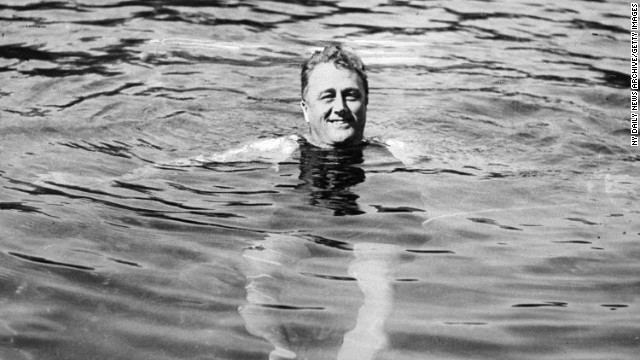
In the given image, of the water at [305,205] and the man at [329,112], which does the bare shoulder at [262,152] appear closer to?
the man at [329,112]

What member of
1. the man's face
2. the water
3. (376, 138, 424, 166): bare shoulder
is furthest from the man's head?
(376, 138, 424, 166): bare shoulder

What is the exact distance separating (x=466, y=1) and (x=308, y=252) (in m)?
10.1

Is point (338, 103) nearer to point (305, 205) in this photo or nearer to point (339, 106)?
point (339, 106)

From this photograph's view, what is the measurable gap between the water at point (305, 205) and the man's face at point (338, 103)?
0.25 m

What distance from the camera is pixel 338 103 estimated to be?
698 centimetres

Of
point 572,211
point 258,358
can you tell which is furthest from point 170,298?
point 572,211

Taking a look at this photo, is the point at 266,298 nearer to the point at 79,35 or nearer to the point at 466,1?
the point at 79,35

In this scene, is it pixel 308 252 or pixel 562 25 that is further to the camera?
pixel 562 25

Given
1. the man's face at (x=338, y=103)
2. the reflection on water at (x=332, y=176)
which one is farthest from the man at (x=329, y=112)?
the reflection on water at (x=332, y=176)

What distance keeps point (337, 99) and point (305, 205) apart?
1308 mm

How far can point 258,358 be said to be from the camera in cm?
393

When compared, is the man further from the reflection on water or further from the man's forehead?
the reflection on water

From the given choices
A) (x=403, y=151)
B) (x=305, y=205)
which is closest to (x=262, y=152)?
(x=403, y=151)

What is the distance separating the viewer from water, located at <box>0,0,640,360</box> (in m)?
4.27
